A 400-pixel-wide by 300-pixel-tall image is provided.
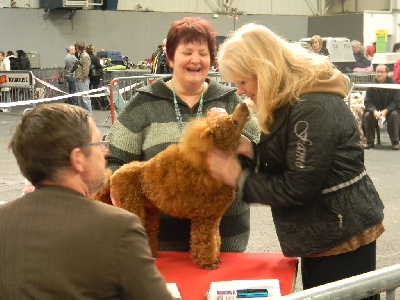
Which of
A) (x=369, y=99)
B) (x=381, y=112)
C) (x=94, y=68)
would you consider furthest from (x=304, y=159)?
(x=94, y=68)

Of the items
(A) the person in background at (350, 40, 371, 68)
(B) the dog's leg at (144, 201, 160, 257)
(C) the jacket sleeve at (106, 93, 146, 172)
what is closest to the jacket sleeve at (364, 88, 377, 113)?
(A) the person in background at (350, 40, 371, 68)

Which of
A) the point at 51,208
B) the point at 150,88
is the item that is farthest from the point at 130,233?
the point at 150,88

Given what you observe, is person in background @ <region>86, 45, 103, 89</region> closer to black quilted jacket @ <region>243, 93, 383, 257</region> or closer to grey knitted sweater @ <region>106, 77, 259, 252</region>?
grey knitted sweater @ <region>106, 77, 259, 252</region>

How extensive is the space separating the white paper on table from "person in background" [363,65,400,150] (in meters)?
8.13

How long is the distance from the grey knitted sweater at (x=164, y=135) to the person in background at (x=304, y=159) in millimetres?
401

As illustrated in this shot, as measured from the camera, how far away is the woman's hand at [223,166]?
2.11m

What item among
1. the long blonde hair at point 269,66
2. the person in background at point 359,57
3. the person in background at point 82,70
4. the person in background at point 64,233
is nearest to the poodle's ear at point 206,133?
the long blonde hair at point 269,66

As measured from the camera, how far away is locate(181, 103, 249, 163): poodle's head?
209 cm

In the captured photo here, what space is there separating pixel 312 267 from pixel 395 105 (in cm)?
837

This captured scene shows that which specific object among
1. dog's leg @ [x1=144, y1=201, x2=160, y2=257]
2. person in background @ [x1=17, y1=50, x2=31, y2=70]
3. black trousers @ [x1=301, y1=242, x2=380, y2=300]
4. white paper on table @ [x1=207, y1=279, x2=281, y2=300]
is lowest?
white paper on table @ [x1=207, y1=279, x2=281, y2=300]

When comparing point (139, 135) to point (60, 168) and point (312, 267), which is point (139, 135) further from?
point (60, 168)

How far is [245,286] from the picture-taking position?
2145mm

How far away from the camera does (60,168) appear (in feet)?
4.53

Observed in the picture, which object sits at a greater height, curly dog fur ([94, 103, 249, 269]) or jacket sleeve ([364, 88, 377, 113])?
curly dog fur ([94, 103, 249, 269])
